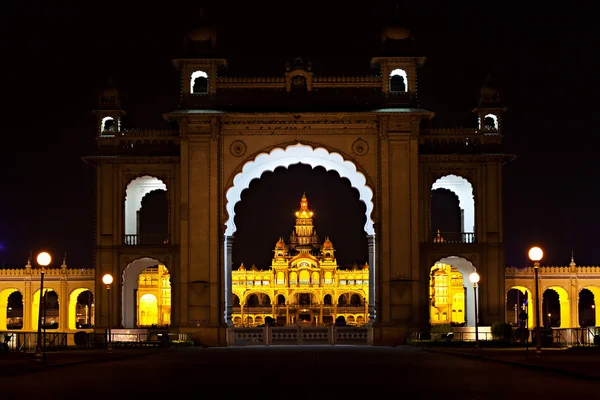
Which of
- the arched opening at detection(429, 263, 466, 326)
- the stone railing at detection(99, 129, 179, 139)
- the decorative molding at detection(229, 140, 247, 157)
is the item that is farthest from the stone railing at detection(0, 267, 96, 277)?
the arched opening at detection(429, 263, 466, 326)

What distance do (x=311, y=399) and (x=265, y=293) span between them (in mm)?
106382

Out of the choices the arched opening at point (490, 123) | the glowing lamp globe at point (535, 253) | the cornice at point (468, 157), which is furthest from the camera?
the arched opening at point (490, 123)

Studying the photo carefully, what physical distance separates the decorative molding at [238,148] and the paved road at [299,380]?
15533 mm

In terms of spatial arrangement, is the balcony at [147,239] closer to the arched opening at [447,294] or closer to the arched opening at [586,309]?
the arched opening at [447,294]

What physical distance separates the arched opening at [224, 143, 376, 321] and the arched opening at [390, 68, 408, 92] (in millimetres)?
3579

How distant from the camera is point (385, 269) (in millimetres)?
41531

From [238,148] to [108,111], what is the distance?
5625mm

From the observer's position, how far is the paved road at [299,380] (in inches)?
663

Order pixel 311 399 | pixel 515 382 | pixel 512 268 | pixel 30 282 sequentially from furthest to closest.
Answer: pixel 30 282 < pixel 512 268 < pixel 515 382 < pixel 311 399

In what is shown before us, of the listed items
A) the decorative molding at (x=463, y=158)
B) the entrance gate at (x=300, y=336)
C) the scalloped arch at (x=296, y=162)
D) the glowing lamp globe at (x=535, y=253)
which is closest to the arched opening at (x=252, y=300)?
the entrance gate at (x=300, y=336)

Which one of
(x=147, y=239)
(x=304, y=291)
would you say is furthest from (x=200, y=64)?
(x=304, y=291)

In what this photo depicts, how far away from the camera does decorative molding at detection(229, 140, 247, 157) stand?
42125 millimetres

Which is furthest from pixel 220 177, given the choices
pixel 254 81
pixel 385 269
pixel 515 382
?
pixel 515 382

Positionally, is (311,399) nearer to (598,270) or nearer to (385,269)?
(385,269)
